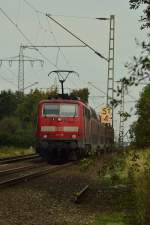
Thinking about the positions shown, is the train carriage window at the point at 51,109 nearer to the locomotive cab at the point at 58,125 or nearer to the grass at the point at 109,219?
the locomotive cab at the point at 58,125

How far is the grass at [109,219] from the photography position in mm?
12882

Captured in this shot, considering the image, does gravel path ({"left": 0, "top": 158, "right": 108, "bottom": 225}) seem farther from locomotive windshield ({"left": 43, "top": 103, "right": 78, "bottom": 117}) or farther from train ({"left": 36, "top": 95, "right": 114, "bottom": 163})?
locomotive windshield ({"left": 43, "top": 103, "right": 78, "bottom": 117})

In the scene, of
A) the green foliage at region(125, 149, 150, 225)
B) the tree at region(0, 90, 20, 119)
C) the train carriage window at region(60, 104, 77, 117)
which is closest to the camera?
the green foliage at region(125, 149, 150, 225)

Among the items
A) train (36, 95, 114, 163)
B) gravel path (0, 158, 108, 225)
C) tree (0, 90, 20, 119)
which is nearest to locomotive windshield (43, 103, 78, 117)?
train (36, 95, 114, 163)

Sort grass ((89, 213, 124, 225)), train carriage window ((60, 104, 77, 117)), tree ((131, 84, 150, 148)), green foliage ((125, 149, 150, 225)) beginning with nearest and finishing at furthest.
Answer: green foliage ((125, 149, 150, 225)), grass ((89, 213, 124, 225)), tree ((131, 84, 150, 148)), train carriage window ((60, 104, 77, 117))

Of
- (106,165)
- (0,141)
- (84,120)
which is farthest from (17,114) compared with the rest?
(106,165)

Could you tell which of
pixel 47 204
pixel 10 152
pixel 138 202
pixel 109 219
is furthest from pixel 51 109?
pixel 138 202

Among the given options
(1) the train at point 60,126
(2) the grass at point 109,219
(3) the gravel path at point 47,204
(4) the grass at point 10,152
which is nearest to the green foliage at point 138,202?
(2) the grass at point 109,219

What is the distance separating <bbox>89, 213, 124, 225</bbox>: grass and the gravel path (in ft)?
0.60

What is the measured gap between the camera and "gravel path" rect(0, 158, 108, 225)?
1291 cm

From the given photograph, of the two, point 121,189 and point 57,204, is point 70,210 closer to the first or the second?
point 57,204

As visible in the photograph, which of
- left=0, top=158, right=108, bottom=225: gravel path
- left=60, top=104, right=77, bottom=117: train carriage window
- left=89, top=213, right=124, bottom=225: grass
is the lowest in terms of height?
left=89, top=213, right=124, bottom=225: grass

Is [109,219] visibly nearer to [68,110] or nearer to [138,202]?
[138,202]

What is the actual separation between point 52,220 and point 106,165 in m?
4.79
